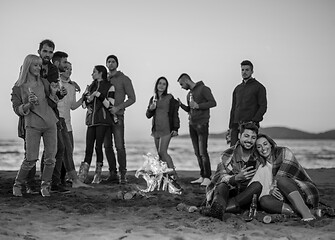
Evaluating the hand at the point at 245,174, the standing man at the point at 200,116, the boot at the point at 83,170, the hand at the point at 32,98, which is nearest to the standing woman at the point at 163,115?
the standing man at the point at 200,116

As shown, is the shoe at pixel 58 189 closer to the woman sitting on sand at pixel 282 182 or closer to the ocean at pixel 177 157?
the woman sitting on sand at pixel 282 182

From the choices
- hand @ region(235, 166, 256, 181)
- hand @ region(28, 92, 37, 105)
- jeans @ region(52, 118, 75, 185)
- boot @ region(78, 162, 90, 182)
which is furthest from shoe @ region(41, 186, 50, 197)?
hand @ region(235, 166, 256, 181)

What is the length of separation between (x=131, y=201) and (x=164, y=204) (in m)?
0.38

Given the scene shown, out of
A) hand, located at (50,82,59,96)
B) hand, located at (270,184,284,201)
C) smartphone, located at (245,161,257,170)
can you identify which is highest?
hand, located at (50,82,59,96)

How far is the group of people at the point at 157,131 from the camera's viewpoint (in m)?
4.12

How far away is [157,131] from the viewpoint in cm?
671

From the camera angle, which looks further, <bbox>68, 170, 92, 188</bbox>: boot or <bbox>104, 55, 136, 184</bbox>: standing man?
<bbox>104, 55, 136, 184</bbox>: standing man

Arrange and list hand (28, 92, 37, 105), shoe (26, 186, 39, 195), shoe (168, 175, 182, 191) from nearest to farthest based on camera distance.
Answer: hand (28, 92, 37, 105) → shoe (26, 186, 39, 195) → shoe (168, 175, 182, 191)

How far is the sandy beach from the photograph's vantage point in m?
3.32

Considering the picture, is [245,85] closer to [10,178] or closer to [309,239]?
[309,239]

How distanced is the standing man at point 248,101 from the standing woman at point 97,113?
1688 millimetres

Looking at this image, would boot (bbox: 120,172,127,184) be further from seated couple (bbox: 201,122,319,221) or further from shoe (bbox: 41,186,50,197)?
seated couple (bbox: 201,122,319,221)

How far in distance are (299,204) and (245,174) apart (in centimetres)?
54

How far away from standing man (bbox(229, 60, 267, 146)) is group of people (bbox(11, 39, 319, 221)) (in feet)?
0.04
